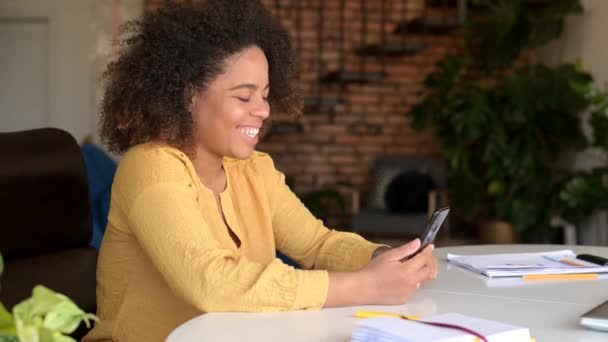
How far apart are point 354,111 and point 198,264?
6.32 m

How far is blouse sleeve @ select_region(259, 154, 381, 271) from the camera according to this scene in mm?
1855

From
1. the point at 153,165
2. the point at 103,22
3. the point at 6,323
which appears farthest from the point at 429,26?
the point at 6,323

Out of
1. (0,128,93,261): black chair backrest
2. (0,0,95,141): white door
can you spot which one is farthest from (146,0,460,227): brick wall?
(0,128,93,261): black chair backrest

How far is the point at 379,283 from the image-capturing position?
1.46 meters

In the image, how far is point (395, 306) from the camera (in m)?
1.47

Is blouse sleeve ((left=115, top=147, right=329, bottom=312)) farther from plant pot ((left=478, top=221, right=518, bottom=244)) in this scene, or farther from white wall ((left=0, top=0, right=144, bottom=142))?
white wall ((left=0, top=0, right=144, bottom=142))

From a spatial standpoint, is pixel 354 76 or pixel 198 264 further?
pixel 354 76

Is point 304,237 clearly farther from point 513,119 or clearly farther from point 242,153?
point 513,119

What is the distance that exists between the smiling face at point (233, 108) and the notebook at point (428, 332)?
0.67 metres

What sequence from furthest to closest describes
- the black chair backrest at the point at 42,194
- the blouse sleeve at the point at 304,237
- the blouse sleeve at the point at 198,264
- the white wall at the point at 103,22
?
1. the white wall at the point at 103,22
2. the blouse sleeve at the point at 304,237
3. the black chair backrest at the point at 42,194
4. the blouse sleeve at the point at 198,264

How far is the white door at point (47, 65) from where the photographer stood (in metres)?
7.48

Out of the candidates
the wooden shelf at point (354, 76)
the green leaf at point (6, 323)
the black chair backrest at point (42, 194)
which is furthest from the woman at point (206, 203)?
the wooden shelf at point (354, 76)

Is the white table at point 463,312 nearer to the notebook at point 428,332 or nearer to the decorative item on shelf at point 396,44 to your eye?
the notebook at point 428,332

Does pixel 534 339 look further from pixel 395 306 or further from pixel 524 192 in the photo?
pixel 524 192
